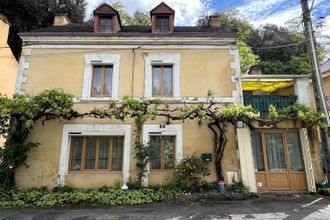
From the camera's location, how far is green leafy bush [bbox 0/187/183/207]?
6.82m

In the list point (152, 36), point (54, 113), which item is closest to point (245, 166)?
point (152, 36)

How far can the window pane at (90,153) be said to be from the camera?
8.31m

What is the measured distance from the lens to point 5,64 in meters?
12.8

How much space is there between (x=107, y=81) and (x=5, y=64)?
7.85m

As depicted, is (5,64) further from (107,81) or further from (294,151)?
(294,151)

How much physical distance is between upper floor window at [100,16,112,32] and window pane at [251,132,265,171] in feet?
24.9

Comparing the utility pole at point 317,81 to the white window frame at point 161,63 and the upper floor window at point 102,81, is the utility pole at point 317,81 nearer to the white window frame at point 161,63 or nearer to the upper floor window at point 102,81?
the white window frame at point 161,63

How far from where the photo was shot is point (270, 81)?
9430 mm

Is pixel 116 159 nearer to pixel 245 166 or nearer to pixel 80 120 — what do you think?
pixel 80 120

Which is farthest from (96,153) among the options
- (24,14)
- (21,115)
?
(24,14)

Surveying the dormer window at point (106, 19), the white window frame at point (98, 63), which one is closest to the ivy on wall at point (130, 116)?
the white window frame at point (98, 63)

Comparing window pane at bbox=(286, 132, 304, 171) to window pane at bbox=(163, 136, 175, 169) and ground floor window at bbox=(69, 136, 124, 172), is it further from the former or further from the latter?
ground floor window at bbox=(69, 136, 124, 172)

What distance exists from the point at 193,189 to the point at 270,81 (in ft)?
18.2

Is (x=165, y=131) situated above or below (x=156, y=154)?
above
